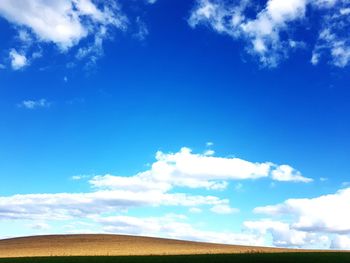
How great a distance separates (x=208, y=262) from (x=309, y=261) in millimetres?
10357

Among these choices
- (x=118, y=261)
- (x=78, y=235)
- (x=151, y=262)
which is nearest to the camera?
(x=151, y=262)

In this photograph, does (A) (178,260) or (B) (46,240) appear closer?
(A) (178,260)

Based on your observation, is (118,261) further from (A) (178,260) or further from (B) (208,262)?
(B) (208,262)

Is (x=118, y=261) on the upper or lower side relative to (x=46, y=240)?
lower

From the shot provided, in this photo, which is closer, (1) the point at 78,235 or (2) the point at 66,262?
(2) the point at 66,262

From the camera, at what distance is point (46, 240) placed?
9281 cm

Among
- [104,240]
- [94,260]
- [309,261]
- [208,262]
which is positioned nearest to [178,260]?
[208,262]

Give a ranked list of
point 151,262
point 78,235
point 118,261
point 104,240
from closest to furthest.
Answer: point 151,262, point 118,261, point 104,240, point 78,235

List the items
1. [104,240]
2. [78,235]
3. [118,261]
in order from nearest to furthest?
[118,261] → [104,240] → [78,235]

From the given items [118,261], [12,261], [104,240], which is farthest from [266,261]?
[104,240]

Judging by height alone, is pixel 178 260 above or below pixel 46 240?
below

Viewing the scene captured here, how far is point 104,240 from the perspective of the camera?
90812 millimetres

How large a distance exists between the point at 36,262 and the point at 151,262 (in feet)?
39.4

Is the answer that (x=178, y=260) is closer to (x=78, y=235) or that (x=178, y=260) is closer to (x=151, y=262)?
(x=151, y=262)
